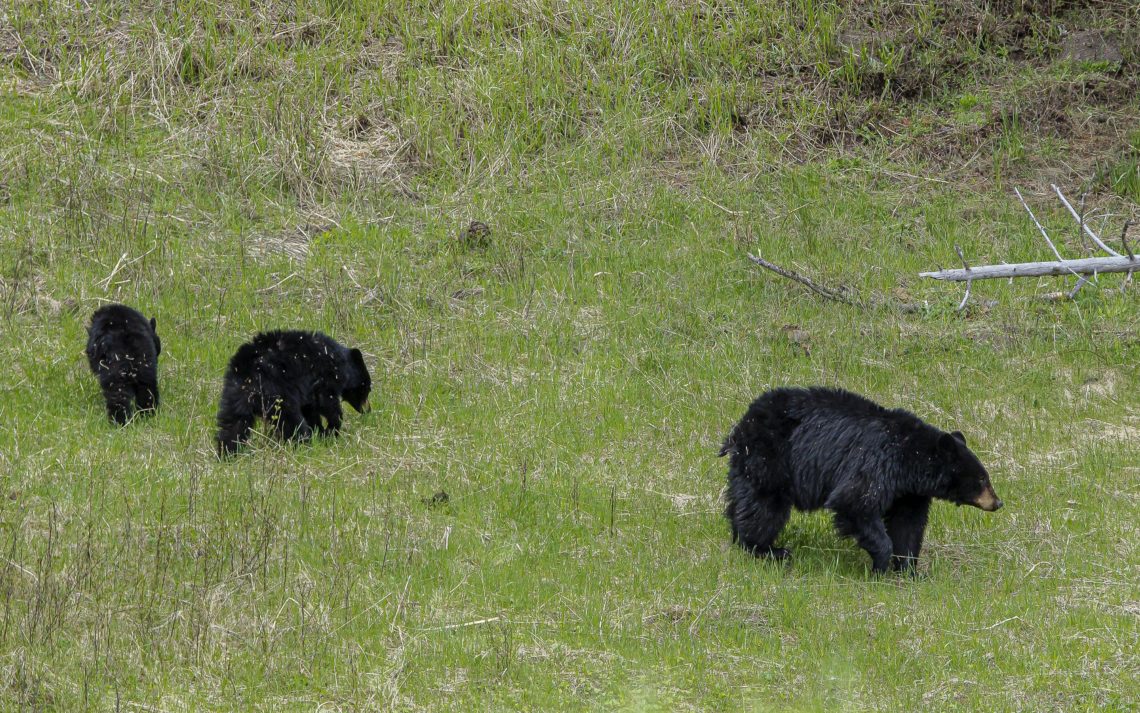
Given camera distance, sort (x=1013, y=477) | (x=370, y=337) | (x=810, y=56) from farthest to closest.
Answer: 1. (x=810, y=56)
2. (x=370, y=337)
3. (x=1013, y=477)

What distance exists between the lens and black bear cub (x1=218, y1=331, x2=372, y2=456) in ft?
→ 30.4

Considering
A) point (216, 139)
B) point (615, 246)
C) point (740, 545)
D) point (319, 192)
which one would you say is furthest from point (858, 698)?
point (216, 139)

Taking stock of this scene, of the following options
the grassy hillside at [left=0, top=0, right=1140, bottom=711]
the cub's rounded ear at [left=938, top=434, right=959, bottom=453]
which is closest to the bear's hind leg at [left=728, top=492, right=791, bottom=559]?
the grassy hillside at [left=0, top=0, right=1140, bottom=711]

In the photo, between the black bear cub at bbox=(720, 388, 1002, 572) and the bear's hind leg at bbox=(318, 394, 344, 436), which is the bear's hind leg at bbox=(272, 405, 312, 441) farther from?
the black bear cub at bbox=(720, 388, 1002, 572)

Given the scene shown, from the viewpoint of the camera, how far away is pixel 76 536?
25.5 ft

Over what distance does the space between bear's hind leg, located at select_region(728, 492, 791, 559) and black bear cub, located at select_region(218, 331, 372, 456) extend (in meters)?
3.17

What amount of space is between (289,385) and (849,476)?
3868mm

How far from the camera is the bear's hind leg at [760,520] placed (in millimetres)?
8242

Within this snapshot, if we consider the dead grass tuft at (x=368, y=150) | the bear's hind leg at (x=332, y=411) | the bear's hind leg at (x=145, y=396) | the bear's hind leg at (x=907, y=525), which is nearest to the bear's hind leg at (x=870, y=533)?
the bear's hind leg at (x=907, y=525)

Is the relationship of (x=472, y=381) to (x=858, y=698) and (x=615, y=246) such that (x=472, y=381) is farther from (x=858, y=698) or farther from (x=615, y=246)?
(x=858, y=698)

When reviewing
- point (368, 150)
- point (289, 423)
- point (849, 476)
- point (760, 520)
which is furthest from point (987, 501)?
point (368, 150)

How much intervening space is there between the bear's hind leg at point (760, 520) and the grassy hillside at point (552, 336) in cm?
17

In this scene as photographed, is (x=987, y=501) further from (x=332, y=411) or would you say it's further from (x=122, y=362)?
(x=122, y=362)

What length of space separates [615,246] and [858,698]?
7.47 meters
